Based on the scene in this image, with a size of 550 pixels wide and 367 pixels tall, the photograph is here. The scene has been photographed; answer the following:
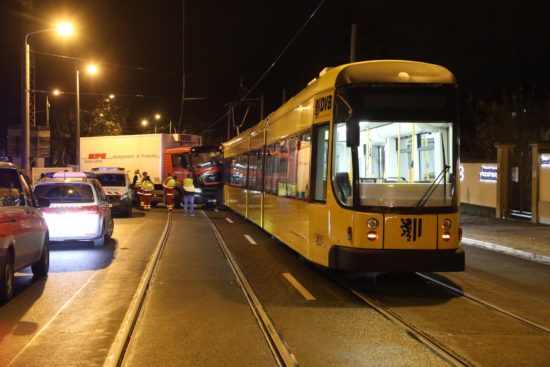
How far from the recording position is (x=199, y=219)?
23.4m

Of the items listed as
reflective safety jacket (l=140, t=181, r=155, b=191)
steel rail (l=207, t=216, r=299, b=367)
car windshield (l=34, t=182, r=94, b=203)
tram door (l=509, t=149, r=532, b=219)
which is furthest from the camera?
reflective safety jacket (l=140, t=181, r=155, b=191)

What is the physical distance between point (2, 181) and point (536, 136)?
2673 cm

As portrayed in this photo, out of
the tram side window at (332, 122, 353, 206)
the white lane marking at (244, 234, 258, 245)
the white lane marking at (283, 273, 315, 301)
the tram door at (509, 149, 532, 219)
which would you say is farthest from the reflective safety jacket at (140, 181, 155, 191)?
the tram side window at (332, 122, 353, 206)

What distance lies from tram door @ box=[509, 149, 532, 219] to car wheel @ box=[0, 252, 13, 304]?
697 inches

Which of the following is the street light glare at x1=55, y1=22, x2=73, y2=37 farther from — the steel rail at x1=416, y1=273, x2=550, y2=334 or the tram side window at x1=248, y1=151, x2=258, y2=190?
the steel rail at x1=416, y1=273, x2=550, y2=334

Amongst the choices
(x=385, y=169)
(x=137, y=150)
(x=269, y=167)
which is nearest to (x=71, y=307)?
(x=385, y=169)

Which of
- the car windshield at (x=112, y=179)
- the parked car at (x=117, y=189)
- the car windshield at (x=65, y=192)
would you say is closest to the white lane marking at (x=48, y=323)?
the car windshield at (x=65, y=192)

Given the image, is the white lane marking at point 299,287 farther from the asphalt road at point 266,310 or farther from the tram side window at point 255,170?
the tram side window at point 255,170

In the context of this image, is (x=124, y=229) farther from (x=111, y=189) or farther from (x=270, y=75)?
(x=270, y=75)

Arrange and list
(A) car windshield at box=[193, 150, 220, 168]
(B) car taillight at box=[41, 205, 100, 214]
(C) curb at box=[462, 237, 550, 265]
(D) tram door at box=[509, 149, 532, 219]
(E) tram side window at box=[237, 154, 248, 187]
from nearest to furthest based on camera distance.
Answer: (C) curb at box=[462, 237, 550, 265] < (B) car taillight at box=[41, 205, 100, 214] < (E) tram side window at box=[237, 154, 248, 187] < (D) tram door at box=[509, 149, 532, 219] < (A) car windshield at box=[193, 150, 220, 168]

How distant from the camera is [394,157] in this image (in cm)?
937

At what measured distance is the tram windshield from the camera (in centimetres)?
878

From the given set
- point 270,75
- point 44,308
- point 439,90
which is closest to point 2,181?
point 44,308

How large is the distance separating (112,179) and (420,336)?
19008 mm
